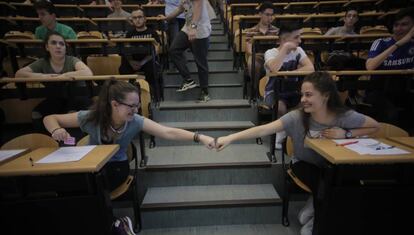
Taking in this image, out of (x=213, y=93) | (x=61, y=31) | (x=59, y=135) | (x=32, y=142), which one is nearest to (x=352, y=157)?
(x=59, y=135)

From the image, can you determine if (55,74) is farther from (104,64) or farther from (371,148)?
(371,148)

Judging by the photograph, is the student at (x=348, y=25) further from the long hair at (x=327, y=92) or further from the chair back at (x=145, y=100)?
the chair back at (x=145, y=100)

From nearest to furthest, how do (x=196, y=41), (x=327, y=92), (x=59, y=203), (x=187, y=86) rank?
(x=59, y=203) → (x=327, y=92) → (x=196, y=41) → (x=187, y=86)

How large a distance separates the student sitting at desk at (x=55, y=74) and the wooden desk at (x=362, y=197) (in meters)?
2.06

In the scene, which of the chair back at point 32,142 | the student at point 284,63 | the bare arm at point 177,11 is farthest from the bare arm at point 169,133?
the bare arm at point 177,11

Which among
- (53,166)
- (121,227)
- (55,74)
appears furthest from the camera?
(55,74)

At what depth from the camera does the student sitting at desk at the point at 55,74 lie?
7.73ft

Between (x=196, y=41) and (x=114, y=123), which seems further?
(x=196, y=41)

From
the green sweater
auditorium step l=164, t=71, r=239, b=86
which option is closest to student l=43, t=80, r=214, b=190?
auditorium step l=164, t=71, r=239, b=86

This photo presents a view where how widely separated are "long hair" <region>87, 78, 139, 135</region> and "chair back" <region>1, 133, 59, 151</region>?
35 centimetres

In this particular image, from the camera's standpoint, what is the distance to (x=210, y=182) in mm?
2379

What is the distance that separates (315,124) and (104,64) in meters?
2.61

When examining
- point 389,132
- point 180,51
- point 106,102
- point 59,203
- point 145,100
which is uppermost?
point 180,51

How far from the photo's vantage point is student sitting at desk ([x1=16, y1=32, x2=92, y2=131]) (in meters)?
2.36
